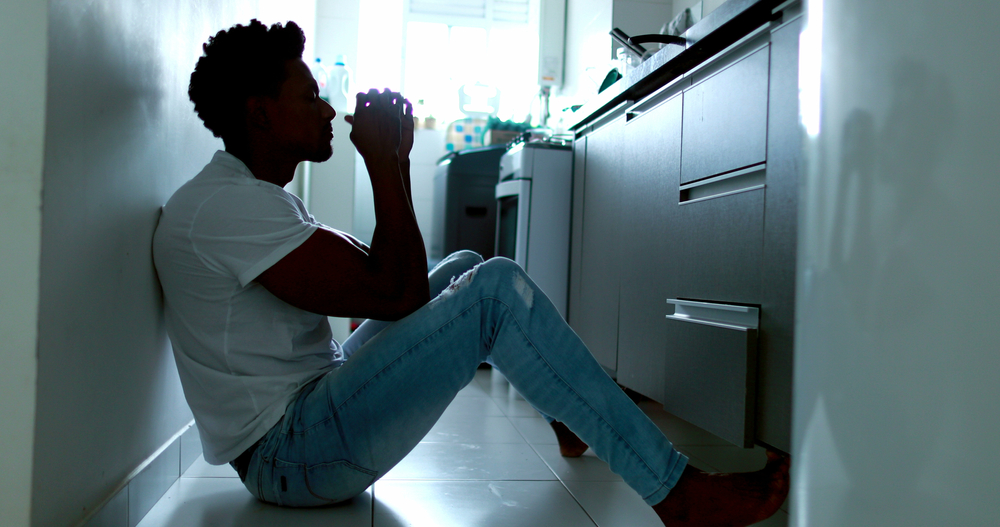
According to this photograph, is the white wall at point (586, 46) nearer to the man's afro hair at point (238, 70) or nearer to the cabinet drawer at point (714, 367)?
the cabinet drawer at point (714, 367)

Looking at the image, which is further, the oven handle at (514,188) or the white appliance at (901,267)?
the oven handle at (514,188)

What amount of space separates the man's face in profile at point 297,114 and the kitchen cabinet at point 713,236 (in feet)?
2.42

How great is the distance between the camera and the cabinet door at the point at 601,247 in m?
1.87

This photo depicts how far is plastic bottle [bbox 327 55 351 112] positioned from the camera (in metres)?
3.35

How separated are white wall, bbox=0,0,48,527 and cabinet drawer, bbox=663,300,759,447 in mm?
997

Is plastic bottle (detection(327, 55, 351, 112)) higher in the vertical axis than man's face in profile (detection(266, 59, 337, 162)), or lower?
higher

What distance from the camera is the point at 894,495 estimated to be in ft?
1.15

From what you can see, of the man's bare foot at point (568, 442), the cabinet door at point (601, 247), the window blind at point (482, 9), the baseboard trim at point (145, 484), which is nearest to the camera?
the baseboard trim at point (145, 484)

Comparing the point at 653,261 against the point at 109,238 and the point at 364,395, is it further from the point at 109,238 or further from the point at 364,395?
the point at 109,238

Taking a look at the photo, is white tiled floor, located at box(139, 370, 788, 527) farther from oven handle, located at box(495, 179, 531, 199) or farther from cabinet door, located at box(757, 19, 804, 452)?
oven handle, located at box(495, 179, 531, 199)

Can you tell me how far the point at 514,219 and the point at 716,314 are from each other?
142 cm

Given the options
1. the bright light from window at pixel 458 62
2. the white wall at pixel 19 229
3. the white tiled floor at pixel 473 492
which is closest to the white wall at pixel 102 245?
the white wall at pixel 19 229

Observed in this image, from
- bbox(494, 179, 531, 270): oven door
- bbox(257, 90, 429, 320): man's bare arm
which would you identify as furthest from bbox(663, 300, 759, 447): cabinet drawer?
bbox(494, 179, 531, 270): oven door

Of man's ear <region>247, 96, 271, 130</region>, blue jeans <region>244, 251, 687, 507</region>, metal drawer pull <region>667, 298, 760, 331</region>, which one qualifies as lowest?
blue jeans <region>244, 251, 687, 507</region>
